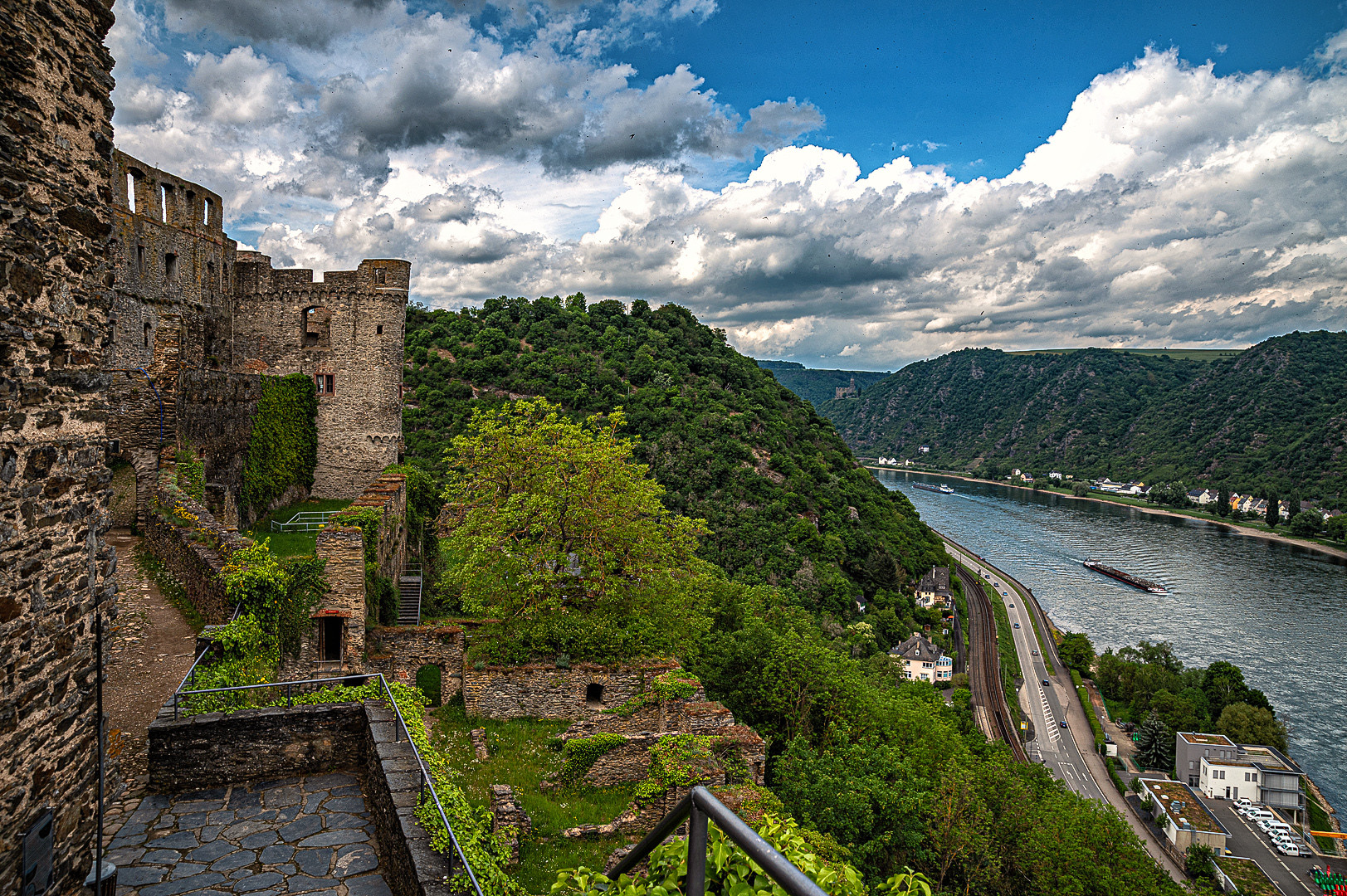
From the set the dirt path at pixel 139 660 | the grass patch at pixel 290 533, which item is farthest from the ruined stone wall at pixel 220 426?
the dirt path at pixel 139 660

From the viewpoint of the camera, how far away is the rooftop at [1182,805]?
38.5 metres

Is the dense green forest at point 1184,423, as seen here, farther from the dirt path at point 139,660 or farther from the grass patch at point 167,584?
the dirt path at point 139,660

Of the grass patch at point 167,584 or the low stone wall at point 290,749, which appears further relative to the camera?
the grass patch at point 167,584

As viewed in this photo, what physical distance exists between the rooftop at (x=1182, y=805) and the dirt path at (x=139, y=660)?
48.0m

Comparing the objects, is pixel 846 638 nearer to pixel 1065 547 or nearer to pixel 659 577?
pixel 659 577

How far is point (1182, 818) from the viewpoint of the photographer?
38.6m

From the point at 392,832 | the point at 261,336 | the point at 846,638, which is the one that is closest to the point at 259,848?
the point at 392,832

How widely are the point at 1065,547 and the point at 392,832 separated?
10111cm

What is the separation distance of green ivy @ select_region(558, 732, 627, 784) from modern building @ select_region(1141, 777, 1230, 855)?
135 feet

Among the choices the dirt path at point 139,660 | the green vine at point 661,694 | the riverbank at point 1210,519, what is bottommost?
the riverbank at point 1210,519

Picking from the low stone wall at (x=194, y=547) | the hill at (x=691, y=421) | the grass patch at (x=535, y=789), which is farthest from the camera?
the hill at (x=691, y=421)

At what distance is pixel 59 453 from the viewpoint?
367 cm

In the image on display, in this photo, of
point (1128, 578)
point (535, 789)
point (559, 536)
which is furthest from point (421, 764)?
point (1128, 578)

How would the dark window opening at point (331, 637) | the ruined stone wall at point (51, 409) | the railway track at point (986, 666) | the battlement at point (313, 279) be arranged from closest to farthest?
1. the ruined stone wall at point (51, 409)
2. the dark window opening at point (331, 637)
3. the battlement at point (313, 279)
4. the railway track at point (986, 666)
